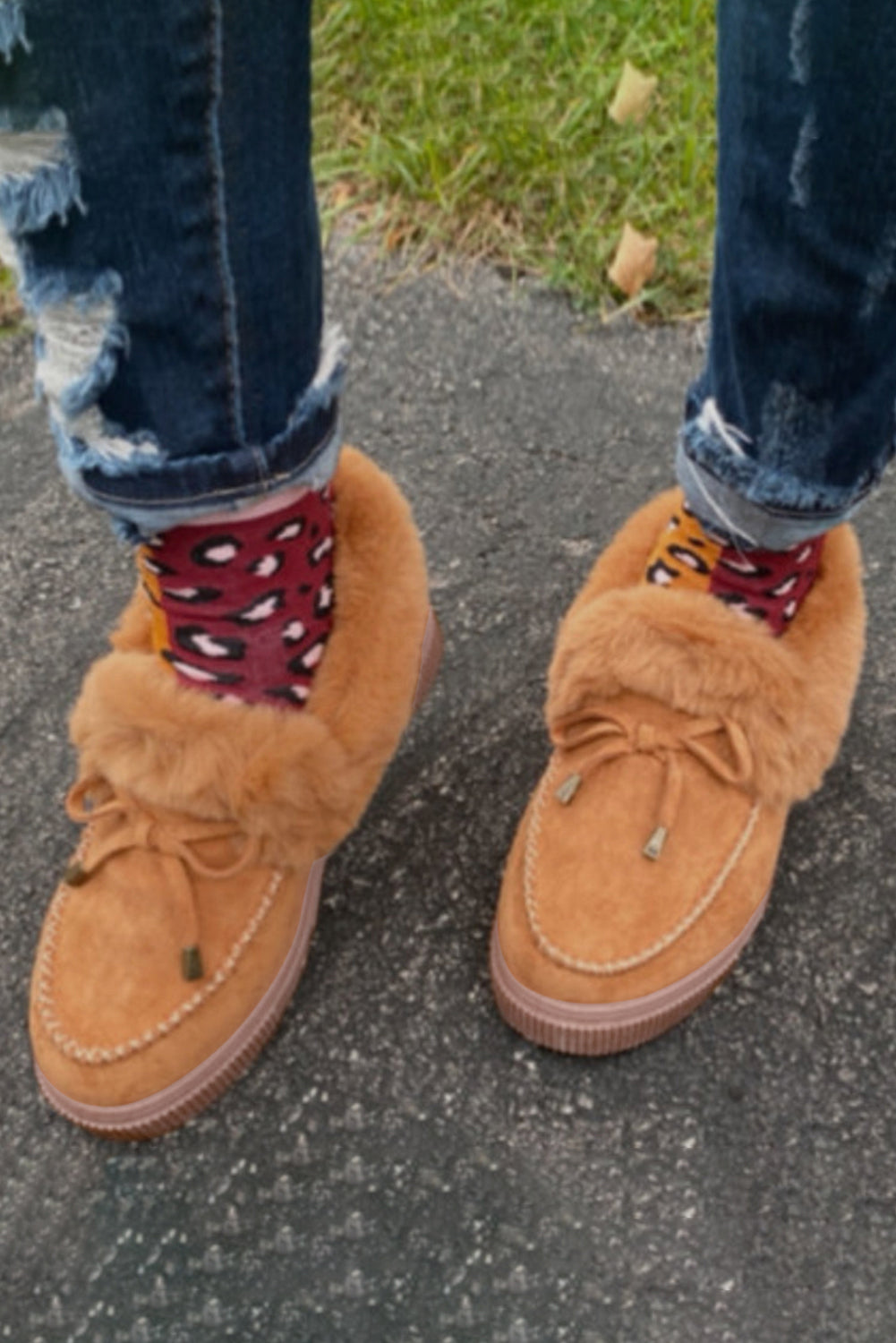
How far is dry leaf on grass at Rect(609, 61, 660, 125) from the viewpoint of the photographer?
1839 millimetres

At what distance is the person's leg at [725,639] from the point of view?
0.82 metres

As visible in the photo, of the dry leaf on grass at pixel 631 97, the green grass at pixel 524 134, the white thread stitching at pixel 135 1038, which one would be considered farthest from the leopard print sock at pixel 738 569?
the dry leaf on grass at pixel 631 97

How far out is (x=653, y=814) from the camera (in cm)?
100

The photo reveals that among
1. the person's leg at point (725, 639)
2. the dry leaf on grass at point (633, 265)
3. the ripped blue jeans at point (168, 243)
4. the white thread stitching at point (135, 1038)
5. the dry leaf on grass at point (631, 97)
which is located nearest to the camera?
the ripped blue jeans at point (168, 243)

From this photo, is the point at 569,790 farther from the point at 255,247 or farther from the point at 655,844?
the point at 255,247

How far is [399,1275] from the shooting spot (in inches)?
35.9

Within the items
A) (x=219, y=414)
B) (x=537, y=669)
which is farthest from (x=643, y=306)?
(x=219, y=414)

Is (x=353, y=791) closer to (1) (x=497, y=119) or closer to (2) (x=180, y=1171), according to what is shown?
(2) (x=180, y=1171)

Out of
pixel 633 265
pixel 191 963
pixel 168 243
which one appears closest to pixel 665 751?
pixel 191 963

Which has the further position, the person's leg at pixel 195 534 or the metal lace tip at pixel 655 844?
the metal lace tip at pixel 655 844

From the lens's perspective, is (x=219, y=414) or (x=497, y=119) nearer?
(x=219, y=414)

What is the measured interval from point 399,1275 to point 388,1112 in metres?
0.11

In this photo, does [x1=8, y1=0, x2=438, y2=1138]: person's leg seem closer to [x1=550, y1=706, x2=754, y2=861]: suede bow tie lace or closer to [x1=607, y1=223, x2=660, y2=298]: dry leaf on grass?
[x1=550, y1=706, x2=754, y2=861]: suede bow tie lace

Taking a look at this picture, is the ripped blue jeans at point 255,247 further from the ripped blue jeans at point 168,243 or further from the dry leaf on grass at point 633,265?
the dry leaf on grass at point 633,265
